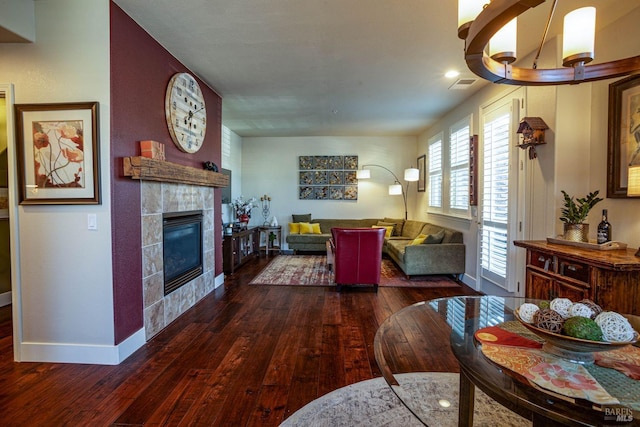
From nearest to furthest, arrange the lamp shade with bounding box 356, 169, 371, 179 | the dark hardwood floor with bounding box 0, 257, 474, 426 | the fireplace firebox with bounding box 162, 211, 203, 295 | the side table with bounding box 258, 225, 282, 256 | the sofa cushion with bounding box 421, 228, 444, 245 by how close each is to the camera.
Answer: the dark hardwood floor with bounding box 0, 257, 474, 426 → the fireplace firebox with bounding box 162, 211, 203, 295 → the sofa cushion with bounding box 421, 228, 444, 245 → the lamp shade with bounding box 356, 169, 371, 179 → the side table with bounding box 258, 225, 282, 256

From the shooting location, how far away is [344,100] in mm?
4691

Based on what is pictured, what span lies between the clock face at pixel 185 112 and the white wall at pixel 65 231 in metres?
0.80

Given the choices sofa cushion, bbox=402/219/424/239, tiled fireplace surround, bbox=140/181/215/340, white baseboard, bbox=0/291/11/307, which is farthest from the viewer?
sofa cushion, bbox=402/219/424/239

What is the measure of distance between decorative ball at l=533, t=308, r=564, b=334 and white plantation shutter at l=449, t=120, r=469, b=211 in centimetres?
375

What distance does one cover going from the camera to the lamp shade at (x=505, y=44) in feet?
4.57

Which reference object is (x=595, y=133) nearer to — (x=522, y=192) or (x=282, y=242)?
(x=522, y=192)

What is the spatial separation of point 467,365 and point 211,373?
72.2 inches

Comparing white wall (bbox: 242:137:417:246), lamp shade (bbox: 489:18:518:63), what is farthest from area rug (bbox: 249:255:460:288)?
lamp shade (bbox: 489:18:518:63)

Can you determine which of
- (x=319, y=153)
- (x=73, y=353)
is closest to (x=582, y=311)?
(x=73, y=353)

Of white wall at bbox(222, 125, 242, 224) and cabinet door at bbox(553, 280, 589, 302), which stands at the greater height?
white wall at bbox(222, 125, 242, 224)

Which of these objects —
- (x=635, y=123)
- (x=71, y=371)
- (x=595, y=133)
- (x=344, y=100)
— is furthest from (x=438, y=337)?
(x=344, y=100)

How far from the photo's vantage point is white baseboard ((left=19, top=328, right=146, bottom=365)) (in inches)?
96.2

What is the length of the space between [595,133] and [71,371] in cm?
465

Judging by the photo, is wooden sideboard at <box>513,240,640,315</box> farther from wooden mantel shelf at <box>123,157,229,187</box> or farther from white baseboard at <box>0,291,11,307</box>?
white baseboard at <box>0,291,11,307</box>
